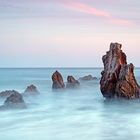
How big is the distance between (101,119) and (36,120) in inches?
232

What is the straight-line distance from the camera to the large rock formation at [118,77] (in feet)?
163

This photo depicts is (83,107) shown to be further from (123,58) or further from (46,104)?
(123,58)

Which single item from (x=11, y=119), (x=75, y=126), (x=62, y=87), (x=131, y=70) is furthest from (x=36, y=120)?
(x=62, y=87)

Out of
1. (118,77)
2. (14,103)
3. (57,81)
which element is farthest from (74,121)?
(57,81)

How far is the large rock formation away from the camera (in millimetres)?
49688

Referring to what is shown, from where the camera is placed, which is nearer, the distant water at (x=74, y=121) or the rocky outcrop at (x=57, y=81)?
the distant water at (x=74, y=121)

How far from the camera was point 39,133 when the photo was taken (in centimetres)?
3127

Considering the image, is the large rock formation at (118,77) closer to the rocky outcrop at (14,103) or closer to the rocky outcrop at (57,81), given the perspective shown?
the rocky outcrop at (14,103)

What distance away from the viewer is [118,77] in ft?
167

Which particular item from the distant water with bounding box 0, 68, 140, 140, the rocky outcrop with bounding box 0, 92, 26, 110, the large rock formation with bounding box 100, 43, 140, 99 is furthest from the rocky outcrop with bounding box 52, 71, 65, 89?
the rocky outcrop with bounding box 0, 92, 26, 110

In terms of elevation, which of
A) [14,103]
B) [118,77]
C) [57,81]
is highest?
[118,77]

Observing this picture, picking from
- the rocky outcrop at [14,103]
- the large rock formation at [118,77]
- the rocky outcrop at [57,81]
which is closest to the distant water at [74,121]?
the rocky outcrop at [14,103]

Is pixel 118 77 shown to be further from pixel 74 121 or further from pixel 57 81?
pixel 57 81

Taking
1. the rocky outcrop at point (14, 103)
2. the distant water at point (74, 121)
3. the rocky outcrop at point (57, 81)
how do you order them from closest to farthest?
the distant water at point (74, 121)
the rocky outcrop at point (14, 103)
the rocky outcrop at point (57, 81)
